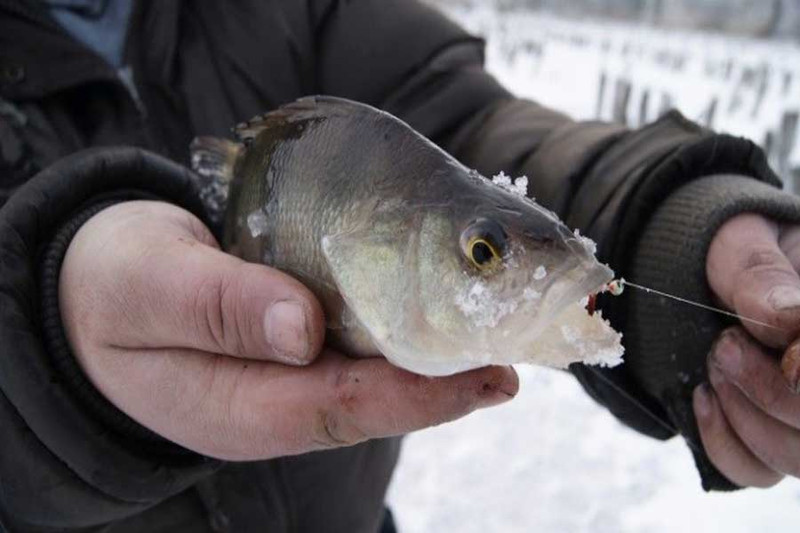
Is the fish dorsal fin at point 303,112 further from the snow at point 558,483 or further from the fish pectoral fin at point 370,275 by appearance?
the snow at point 558,483

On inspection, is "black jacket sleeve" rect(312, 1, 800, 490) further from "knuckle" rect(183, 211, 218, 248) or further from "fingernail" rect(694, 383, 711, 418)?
"knuckle" rect(183, 211, 218, 248)

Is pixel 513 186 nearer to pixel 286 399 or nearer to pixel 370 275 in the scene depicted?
pixel 370 275

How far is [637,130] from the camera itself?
5.92 feet

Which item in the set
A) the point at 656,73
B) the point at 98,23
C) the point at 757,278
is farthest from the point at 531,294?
the point at 656,73

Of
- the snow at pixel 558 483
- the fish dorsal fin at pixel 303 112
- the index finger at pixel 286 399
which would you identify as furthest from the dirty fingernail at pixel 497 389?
the snow at pixel 558 483

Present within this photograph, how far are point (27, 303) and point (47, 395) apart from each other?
158mm

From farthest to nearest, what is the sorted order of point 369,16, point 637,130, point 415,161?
point 369,16 < point 637,130 < point 415,161

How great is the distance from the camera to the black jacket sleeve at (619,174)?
1477 millimetres

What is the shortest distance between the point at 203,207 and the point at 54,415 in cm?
56

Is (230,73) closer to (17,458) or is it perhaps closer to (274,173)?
(274,173)

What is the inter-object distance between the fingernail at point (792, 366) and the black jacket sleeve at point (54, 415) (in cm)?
101

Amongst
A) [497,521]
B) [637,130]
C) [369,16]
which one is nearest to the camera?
[637,130]

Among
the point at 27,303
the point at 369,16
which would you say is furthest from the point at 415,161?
the point at 369,16

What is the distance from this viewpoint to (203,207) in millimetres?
1589
